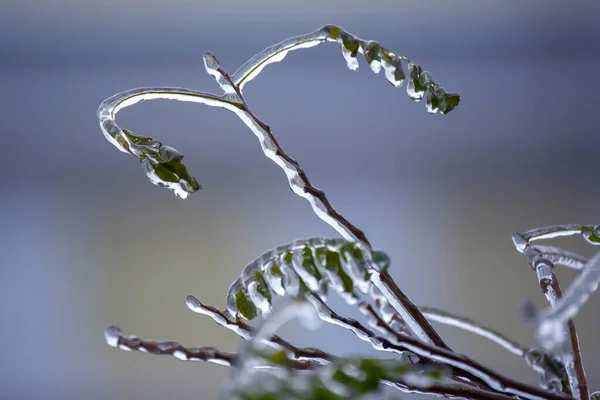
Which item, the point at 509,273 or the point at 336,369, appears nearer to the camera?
the point at 336,369

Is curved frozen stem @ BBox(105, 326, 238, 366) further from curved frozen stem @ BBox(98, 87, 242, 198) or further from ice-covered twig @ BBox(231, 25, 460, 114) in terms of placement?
ice-covered twig @ BBox(231, 25, 460, 114)

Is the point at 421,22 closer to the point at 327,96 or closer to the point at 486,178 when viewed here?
the point at 327,96

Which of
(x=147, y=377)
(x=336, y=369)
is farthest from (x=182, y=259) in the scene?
(x=336, y=369)

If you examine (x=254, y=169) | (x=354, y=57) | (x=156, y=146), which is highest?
(x=254, y=169)

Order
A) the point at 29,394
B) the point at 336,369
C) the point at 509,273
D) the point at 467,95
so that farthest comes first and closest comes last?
1. the point at 467,95
2. the point at 509,273
3. the point at 29,394
4. the point at 336,369

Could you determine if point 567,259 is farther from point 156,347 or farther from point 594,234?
point 156,347

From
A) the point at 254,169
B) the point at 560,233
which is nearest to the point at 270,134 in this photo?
the point at 560,233
